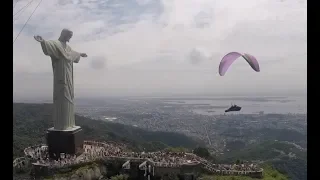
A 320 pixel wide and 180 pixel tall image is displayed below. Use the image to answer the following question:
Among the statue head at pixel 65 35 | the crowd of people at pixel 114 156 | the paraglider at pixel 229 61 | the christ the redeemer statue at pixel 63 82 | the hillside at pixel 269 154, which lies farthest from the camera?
the christ the redeemer statue at pixel 63 82

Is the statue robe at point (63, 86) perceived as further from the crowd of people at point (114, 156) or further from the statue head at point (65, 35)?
the crowd of people at point (114, 156)

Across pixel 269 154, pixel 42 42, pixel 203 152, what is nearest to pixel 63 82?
pixel 42 42

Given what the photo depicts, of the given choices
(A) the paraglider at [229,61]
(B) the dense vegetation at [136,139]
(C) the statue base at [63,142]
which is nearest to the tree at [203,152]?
(B) the dense vegetation at [136,139]

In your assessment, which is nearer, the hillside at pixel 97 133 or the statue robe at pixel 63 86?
the hillside at pixel 97 133

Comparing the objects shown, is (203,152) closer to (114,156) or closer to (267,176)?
(267,176)
